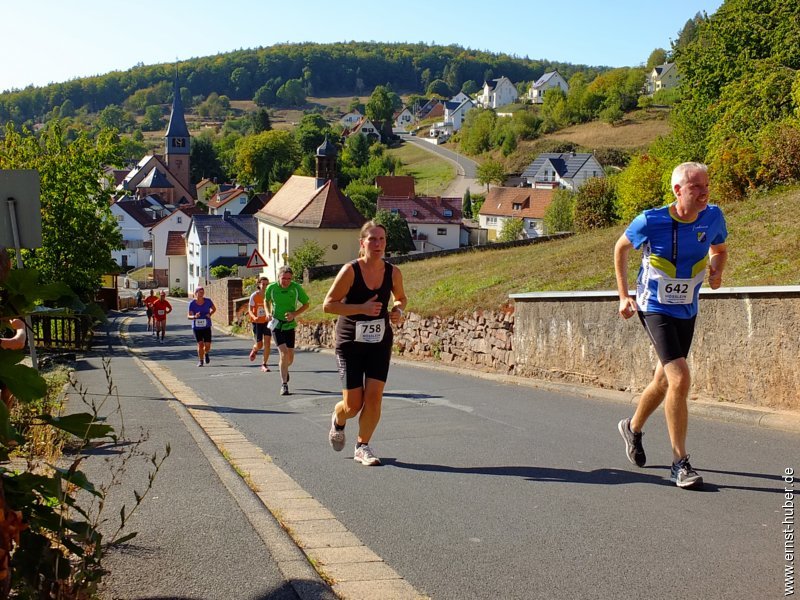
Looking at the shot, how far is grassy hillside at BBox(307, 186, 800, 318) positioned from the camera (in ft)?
40.5

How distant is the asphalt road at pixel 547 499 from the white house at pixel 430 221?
8748 cm

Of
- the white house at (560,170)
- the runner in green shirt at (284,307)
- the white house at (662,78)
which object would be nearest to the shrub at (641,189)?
the runner in green shirt at (284,307)

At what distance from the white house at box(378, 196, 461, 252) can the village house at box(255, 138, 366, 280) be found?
1959cm

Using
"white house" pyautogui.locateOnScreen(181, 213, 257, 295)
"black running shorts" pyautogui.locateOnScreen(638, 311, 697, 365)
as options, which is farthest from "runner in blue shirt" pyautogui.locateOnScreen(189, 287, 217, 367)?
"white house" pyautogui.locateOnScreen(181, 213, 257, 295)

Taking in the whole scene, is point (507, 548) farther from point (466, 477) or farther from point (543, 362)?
point (543, 362)

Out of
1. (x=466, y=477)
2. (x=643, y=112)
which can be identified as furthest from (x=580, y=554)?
(x=643, y=112)

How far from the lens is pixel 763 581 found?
4.36 m

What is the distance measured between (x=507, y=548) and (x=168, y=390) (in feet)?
32.6

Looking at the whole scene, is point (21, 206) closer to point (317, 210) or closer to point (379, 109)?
point (317, 210)

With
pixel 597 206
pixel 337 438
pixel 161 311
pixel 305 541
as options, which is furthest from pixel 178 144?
pixel 305 541

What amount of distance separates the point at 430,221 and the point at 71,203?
68985mm

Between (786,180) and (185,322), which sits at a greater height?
(786,180)

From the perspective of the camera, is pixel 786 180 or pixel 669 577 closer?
pixel 669 577

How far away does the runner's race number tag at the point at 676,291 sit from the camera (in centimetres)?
628
